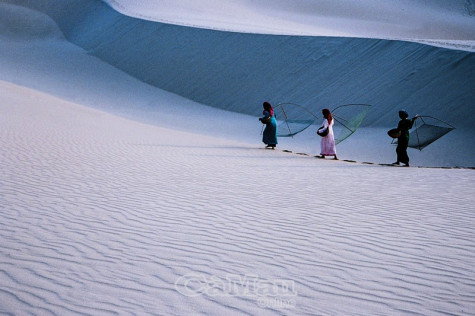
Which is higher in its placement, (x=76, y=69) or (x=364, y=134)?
(x=76, y=69)

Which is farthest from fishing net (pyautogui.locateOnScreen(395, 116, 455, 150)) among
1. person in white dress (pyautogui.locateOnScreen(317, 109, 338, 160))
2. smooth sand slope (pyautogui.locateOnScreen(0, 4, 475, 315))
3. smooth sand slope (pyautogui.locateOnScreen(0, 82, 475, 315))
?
smooth sand slope (pyautogui.locateOnScreen(0, 82, 475, 315))

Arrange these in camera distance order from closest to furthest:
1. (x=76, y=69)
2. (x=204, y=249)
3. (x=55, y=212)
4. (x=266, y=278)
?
(x=266, y=278)
(x=204, y=249)
(x=55, y=212)
(x=76, y=69)

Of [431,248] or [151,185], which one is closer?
[431,248]

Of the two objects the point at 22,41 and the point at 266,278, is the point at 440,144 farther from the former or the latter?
the point at 22,41

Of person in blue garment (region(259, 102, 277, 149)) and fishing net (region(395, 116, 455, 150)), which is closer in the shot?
fishing net (region(395, 116, 455, 150))

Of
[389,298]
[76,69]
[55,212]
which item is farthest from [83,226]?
[76,69]

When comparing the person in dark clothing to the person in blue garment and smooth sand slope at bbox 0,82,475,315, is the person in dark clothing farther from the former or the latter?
the person in blue garment

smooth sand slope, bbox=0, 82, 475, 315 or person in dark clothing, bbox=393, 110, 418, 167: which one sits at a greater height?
person in dark clothing, bbox=393, 110, 418, 167

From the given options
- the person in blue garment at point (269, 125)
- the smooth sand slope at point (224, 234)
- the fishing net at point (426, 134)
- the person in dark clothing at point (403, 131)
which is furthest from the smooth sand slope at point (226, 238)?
the person in blue garment at point (269, 125)

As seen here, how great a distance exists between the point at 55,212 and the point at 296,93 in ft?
75.4

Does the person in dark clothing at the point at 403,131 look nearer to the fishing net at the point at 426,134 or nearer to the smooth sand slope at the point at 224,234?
the smooth sand slope at the point at 224,234

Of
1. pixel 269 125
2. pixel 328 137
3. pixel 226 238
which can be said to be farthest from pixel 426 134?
pixel 226 238

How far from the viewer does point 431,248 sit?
221 inches

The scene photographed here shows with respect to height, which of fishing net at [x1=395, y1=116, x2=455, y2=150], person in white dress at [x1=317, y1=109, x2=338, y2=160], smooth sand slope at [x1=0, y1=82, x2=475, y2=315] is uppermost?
fishing net at [x1=395, y1=116, x2=455, y2=150]
